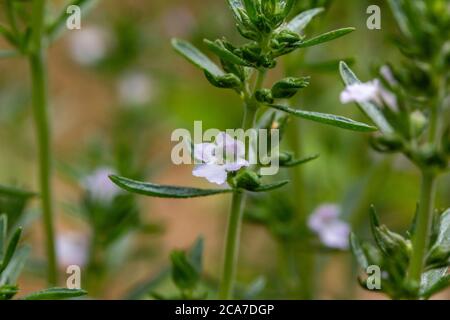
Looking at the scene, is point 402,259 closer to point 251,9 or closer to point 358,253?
point 358,253

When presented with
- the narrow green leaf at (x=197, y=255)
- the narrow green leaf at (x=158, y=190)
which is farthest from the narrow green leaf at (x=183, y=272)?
the narrow green leaf at (x=158, y=190)

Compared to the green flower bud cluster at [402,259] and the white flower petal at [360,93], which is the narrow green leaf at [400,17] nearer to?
the white flower petal at [360,93]

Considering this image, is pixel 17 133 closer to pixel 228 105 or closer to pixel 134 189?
pixel 228 105

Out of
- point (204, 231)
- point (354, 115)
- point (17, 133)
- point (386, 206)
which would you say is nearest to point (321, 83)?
point (354, 115)
